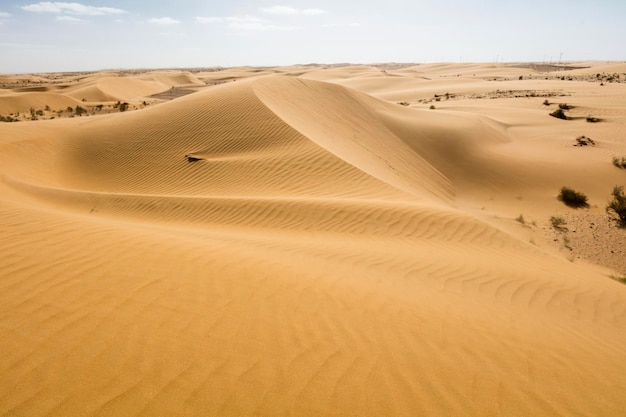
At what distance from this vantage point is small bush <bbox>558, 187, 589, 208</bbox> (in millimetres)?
10742

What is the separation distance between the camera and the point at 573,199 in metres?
10.8

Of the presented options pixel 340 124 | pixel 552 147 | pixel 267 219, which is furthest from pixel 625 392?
pixel 552 147

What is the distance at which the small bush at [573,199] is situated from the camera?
10742 millimetres

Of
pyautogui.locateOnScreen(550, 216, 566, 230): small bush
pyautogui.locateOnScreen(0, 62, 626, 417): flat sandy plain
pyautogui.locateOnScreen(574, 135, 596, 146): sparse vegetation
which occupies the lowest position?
pyautogui.locateOnScreen(550, 216, 566, 230): small bush

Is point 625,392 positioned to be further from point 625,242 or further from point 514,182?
point 514,182

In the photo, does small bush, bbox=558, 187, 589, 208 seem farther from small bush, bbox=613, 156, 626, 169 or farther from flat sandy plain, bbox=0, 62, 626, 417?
small bush, bbox=613, 156, 626, 169

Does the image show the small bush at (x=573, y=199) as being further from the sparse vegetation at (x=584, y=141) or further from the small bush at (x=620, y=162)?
the sparse vegetation at (x=584, y=141)

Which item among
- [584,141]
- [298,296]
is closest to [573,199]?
[584,141]

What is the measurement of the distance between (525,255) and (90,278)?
655cm

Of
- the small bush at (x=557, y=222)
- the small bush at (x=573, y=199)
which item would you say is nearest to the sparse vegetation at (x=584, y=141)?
the small bush at (x=573, y=199)

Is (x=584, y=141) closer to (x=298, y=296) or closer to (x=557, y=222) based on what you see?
(x=557, y=222)

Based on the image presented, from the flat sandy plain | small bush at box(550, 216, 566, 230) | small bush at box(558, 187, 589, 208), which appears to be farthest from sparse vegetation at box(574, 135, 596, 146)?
small bush at box(550, 216, 566, 230)

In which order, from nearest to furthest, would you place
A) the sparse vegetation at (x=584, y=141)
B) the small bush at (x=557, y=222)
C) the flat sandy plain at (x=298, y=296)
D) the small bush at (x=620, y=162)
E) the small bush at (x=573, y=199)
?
the flat sandy plain at (x=298, y=296) < the small bush at (x=557, y=222) < the small bush at (x=573, y=199) < the small bush at (x=620, y=162) < the sparse vegetation at (x=584, y=141)

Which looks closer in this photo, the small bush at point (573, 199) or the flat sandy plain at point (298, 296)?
the flat sandy plain at point (298, 296)
